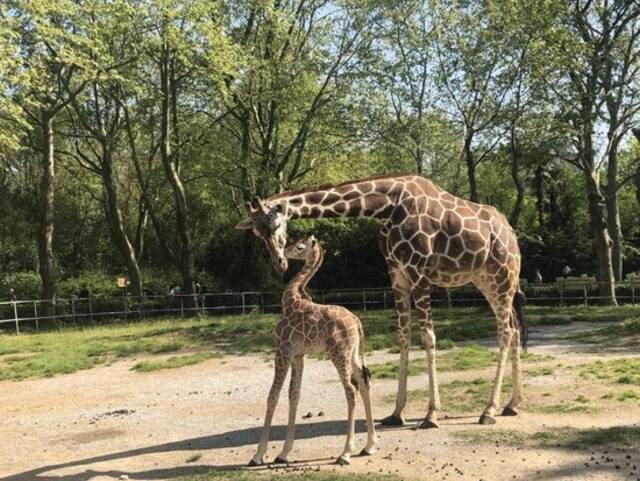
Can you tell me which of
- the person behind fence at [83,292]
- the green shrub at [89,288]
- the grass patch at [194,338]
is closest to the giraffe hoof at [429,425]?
the grass patch at [194,338]

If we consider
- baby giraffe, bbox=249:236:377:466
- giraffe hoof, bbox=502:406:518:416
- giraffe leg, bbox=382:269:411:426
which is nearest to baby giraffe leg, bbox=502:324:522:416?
giraffe hoof, bbox=502:406:518:416

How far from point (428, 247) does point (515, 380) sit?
7.08ft

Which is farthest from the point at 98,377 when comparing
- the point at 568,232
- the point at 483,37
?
the point at 568,232

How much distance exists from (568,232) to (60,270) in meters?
30.2

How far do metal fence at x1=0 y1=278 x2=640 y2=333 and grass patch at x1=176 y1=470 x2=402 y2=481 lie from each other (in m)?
19.3

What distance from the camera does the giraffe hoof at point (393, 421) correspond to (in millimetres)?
8188

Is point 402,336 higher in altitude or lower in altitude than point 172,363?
higher

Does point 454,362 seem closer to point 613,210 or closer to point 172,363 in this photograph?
point 172,363

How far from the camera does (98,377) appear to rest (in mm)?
13203

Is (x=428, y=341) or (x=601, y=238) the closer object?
(x=428, y=341)

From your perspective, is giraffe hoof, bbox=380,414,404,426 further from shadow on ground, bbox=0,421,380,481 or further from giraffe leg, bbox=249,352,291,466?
giraffe leg, bbox=249,352,291,466

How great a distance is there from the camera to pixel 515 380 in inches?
337

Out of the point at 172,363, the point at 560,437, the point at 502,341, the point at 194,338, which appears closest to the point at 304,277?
the point at 502,341

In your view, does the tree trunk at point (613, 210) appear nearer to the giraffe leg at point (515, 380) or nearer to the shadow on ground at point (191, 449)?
the giraffe leg at point (515, 380)
